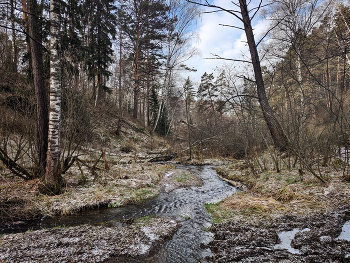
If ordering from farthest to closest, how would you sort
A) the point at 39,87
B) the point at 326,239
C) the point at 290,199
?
1. the point at 39,87
2. the point at 290,199
3. the point at 326,239

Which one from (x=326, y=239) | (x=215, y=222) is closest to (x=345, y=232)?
(x=326, y=239)

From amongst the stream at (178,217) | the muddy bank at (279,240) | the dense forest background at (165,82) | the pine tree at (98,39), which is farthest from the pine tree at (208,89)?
the muddy bank at (279,240)

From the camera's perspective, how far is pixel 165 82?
1627cm

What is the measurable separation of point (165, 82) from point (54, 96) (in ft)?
39.2

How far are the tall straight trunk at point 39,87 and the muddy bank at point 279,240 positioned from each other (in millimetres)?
5392

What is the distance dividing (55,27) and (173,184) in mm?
6497

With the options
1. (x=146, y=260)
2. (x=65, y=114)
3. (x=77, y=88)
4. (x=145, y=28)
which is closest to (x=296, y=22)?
(x=145, y=28)

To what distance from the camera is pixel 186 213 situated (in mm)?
4887

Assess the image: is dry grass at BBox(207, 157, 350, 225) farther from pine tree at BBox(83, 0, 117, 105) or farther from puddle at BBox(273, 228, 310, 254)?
pine tree at BBox(83, 0, 117, 105)

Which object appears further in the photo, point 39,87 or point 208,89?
point 208,89

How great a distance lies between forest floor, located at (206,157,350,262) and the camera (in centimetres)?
261

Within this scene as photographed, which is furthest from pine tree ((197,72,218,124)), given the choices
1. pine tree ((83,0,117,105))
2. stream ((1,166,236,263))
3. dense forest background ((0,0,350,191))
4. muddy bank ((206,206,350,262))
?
muddy bank ((206,206,350,262))

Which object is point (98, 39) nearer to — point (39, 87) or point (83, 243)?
point (39, 87)

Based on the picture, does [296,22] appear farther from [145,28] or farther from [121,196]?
[121,196]
